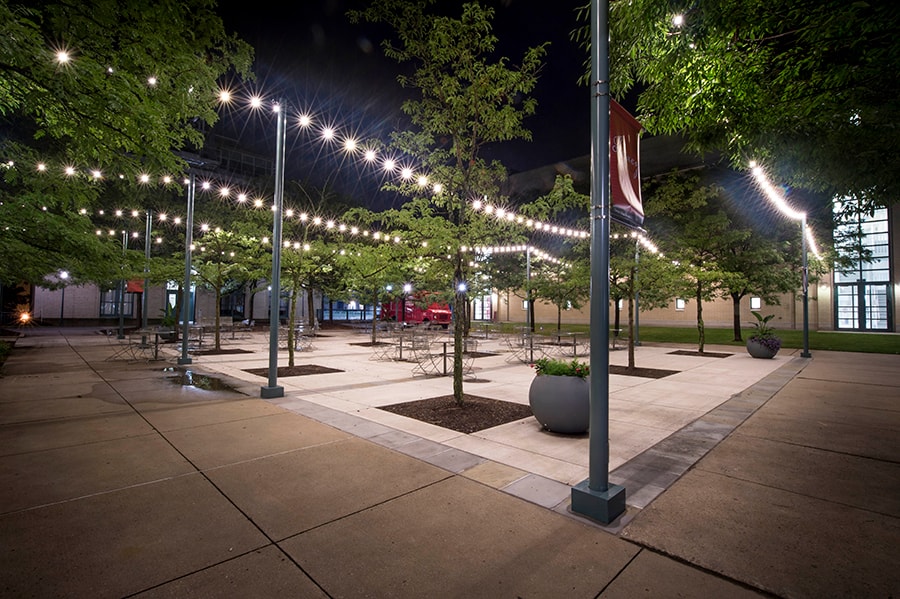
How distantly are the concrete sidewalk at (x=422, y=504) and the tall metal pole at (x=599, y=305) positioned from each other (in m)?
0.22

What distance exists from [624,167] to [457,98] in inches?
165

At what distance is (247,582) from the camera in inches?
→ 106

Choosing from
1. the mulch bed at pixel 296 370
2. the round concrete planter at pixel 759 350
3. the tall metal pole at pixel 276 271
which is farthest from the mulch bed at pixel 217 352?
the round concrete planter at pixel 759 350

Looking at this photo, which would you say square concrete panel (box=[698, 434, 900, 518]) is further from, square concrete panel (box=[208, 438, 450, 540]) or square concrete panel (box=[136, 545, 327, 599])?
square concrete panel (box=[136, 545, 327, 599])

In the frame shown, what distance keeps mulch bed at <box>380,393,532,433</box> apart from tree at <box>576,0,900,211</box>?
4.97m

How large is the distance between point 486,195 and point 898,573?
7307mm

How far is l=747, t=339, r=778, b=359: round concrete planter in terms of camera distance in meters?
15.8

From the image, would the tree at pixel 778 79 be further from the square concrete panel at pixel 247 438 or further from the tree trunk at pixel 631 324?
the square concrete panel at pixel 247 438

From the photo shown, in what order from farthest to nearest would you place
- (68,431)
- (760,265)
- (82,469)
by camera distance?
(760,265) < (68,431) < (82,469)

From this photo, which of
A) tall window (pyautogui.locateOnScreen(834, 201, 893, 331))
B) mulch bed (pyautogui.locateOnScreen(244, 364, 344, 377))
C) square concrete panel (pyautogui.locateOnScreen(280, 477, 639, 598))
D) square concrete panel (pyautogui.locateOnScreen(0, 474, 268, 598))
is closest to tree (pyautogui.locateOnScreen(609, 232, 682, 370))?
mulch bed (pyautogui.locateOnScreen(244, 364, 344, 377))

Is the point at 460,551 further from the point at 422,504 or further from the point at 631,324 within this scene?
the point at 631,324

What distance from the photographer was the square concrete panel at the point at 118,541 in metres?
2.68

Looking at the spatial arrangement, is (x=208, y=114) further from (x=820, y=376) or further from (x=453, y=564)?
(x=820, y=376)

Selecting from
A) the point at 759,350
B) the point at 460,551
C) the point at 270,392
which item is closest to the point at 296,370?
the point at 270,392
